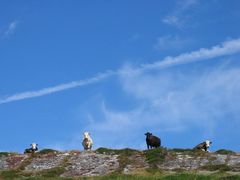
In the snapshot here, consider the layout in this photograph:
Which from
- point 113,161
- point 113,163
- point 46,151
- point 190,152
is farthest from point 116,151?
point 190,152

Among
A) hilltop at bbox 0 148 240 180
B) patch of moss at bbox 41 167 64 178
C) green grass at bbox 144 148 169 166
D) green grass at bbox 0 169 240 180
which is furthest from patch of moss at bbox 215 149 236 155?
patch of moss at bbox 41 167 64 178

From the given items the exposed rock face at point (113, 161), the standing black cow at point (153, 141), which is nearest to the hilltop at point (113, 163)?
the exposed rock face at point (113, 161)

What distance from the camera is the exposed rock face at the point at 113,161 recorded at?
44.9 meters

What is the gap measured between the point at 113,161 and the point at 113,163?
691 millimetres

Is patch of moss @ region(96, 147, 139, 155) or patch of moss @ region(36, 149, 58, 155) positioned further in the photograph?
patch of moss @ region(36, 149, 58, 155)

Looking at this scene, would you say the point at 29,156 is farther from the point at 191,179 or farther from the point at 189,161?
the point at 191,179

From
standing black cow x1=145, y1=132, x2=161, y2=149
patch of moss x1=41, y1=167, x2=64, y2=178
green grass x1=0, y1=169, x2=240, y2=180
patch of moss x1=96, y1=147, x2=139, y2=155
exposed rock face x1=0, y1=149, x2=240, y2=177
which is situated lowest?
green grass x1=0, y1=169, x2=240, y2=180

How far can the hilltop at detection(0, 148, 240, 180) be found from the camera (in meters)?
43.5

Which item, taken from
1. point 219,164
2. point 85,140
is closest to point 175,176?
point 219,164

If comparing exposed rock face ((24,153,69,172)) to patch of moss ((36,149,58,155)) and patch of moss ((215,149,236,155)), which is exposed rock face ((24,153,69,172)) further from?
patch of moss ((215,149,236,155))

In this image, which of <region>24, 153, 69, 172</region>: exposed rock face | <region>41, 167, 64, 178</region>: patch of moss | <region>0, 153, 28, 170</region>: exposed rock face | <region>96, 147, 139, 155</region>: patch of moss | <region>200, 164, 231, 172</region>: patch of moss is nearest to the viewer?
<region>200, 164, 231, 172</region>: patch of moss

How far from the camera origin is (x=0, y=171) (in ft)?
148

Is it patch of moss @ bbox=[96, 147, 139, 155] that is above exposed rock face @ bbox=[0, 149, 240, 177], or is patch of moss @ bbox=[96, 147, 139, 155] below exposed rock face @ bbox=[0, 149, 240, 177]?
above

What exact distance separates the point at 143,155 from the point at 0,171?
10.6m
